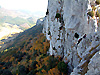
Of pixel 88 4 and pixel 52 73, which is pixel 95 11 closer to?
pixel 88 4

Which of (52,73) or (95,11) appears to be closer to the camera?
(95,11)

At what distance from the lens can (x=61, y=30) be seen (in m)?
30.9

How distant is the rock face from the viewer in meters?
13.0

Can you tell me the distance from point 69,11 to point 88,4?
21.8ft

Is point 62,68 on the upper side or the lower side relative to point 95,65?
lower

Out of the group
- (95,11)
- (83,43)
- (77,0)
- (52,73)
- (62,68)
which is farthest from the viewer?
(52,73)

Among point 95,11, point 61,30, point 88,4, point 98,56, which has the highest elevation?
point 88,4

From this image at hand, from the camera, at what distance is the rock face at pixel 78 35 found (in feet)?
42.6

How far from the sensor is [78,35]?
22875 millimetres

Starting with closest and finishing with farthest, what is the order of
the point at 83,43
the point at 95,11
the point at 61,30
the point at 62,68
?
the point at 83,43 < the point at 95,11 < the point at 62,68 < the point at 61,30

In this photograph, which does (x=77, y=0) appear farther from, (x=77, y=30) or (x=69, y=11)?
(x=77, y=30)

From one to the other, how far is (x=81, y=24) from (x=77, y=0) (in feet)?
22.1

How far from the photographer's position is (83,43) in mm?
17844

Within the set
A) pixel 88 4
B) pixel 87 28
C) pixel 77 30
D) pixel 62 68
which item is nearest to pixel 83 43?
pixel 87 28
